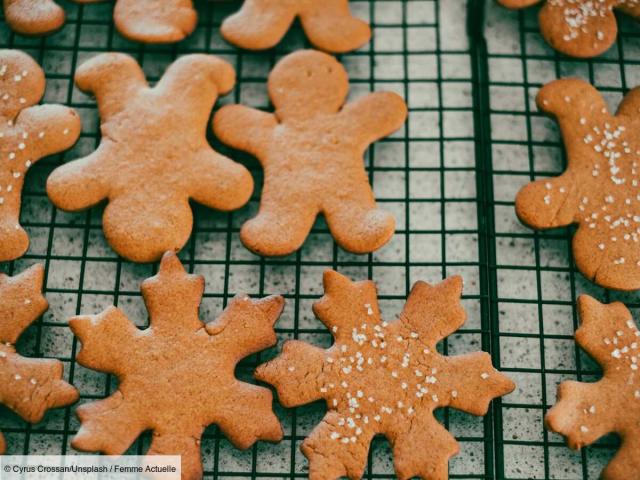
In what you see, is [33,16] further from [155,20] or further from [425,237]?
[425,237]

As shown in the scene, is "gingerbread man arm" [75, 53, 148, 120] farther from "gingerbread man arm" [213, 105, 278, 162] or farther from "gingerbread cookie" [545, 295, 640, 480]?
"gingerbread cookie" [545, 295, 640, 480]

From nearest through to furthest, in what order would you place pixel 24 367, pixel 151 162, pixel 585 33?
1. pixel 24 367
2. pixel 151 162
3. pixel 585 33

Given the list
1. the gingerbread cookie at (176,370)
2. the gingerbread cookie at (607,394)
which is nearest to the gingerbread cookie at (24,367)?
the gingerbread cookie at (176,370)

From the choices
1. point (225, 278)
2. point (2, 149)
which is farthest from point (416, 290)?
point (2, 149)

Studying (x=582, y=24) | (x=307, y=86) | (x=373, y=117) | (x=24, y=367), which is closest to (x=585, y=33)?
(x=582, y=24)

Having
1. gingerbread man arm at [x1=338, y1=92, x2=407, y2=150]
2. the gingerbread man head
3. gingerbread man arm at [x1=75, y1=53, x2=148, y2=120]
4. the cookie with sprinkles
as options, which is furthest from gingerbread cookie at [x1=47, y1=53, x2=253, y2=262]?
the cookie with sprinkles

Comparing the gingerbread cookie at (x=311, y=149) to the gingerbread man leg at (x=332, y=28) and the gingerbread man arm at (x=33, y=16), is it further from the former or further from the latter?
the gingerbread man arm at (x=33, y=16)
